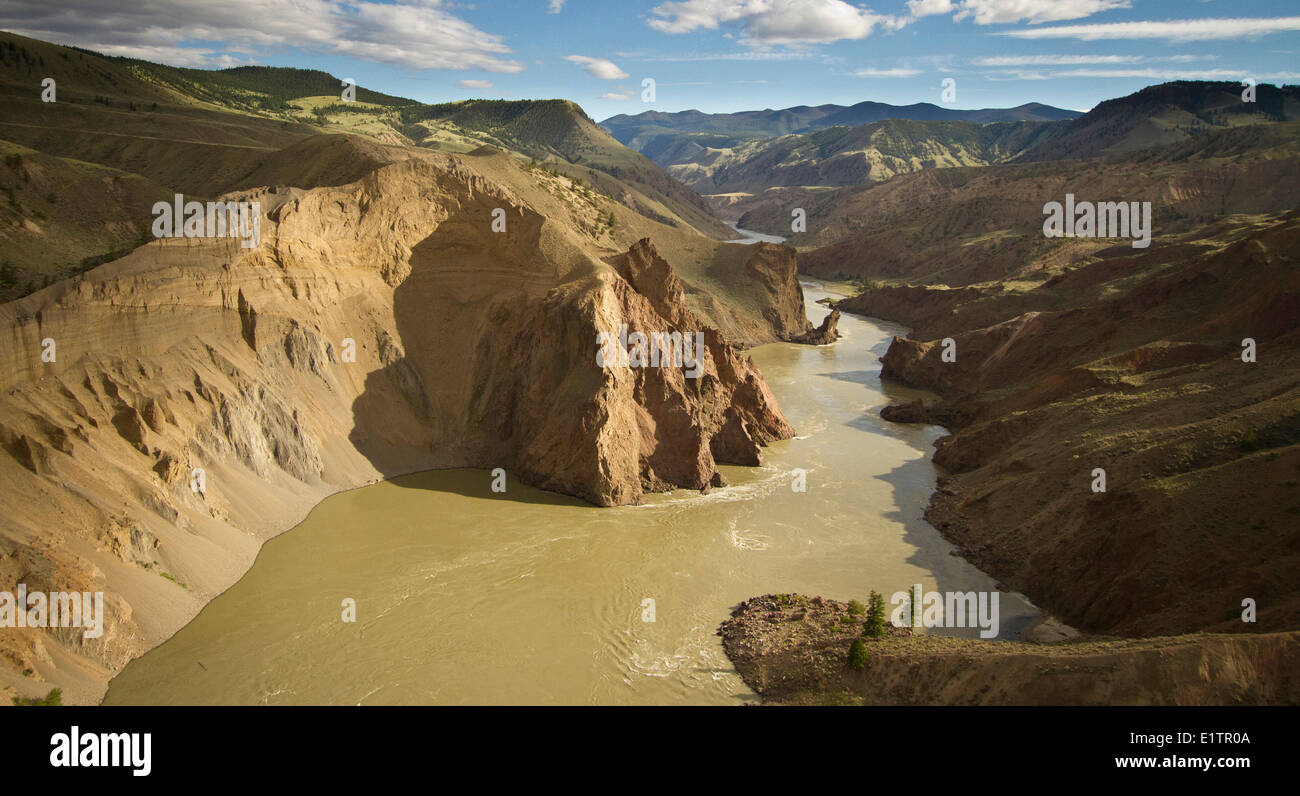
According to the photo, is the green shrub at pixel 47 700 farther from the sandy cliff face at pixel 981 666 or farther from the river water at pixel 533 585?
the sandy cliff face at pixel 981 666

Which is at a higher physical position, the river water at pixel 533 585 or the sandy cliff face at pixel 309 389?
the sandy cliff face at pixel 309 389

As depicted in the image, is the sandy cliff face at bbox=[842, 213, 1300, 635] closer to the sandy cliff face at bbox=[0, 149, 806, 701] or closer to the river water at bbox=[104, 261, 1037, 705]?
the river water at bbox=[104, 261, 1037, 705]

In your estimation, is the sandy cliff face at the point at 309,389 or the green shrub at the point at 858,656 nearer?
the green shrub at the point at 858,656

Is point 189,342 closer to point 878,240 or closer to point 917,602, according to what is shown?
point 917,602

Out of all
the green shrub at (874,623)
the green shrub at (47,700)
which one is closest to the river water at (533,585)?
the green shrub at (47,700)

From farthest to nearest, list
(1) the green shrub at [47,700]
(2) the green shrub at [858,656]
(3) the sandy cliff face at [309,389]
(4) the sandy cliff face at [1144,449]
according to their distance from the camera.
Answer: (4) the sandy cliff face at [1144,449] < (3) the sandy cliff face at [309,389] < (2) the green shrub at [858,656] < (1) the green shrub at [47,700]
